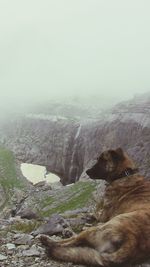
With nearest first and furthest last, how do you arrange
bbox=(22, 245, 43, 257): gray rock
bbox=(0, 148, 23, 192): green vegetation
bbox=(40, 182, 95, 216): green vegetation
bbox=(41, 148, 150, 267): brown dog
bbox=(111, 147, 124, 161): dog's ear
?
1. bbox=(41, 148, 150, 267): brown dog
2. bbox=(22, 245, 43, 257): gray rock
3. bbox=(111, 147, 124, 161): dog's ear
4. bbox=(40, 182, 95, 216): green vegetation
5. bbox=(0, 148, 23, 192): green vegetation

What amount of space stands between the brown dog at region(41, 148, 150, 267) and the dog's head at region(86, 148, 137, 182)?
0.55 metres

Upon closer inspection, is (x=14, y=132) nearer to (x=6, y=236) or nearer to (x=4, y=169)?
(x=4, y=169)

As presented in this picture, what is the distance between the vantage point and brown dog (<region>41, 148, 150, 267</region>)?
35.1 ft

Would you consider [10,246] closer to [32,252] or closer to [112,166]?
[32,252]

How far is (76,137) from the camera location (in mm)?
130625

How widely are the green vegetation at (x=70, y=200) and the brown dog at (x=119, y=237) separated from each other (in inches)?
1994

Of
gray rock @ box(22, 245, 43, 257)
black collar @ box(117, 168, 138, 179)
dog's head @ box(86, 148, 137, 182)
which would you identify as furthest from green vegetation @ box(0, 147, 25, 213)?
gray rock @ box(22, 245, 43, 257)

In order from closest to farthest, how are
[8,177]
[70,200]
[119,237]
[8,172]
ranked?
[119,237] → [70,200] → [8,177] → [8,172]

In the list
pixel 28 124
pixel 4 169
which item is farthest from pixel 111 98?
pixel 4 169

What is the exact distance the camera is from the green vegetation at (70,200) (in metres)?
67.2

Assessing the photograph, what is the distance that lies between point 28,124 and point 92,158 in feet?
135

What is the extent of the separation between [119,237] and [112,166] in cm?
482

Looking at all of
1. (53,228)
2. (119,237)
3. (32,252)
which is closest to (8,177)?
(53,228)

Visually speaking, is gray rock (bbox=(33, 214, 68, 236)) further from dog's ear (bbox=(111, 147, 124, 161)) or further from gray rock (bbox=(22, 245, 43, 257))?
dog's ear (bbox=(111, 147, 124, 161))
